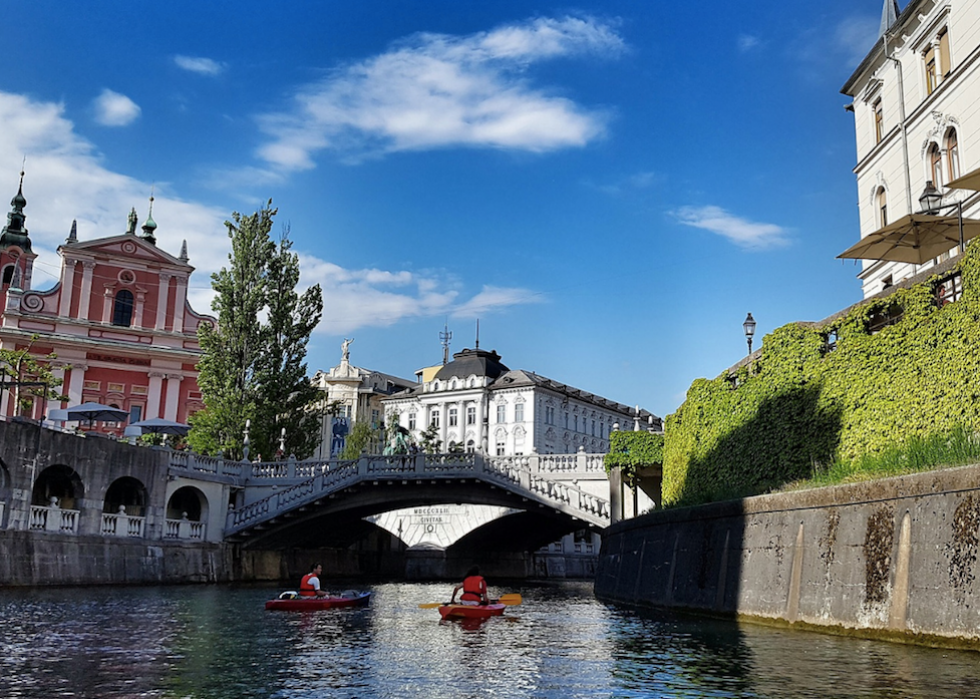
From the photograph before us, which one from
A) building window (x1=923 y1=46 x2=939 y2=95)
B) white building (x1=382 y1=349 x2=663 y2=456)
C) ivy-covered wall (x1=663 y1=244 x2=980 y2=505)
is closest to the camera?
ivy-covered wall (x1=663 y1=244 x2=980 y2=505)

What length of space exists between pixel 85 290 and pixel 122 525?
29619mm

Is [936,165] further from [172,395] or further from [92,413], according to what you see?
[172,395]

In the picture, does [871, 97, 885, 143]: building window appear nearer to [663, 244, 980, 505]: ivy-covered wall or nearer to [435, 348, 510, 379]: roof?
[663, 244, 980, 505]: ivy-covered wall

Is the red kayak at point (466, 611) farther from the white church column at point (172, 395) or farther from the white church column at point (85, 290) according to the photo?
the white church column at point (85, 290)

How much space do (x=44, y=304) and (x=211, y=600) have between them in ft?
127

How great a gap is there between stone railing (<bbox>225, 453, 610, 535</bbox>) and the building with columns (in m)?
18.7

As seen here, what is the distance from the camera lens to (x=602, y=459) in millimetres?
46438

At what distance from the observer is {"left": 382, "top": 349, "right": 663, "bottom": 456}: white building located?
97.8m

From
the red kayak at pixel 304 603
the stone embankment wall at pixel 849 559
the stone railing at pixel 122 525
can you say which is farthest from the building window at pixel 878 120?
the stone railing at pixel 122 525

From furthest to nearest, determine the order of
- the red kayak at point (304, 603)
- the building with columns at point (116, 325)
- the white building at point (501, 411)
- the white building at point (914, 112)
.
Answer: the white building at point (501, 411) → the building with columns at point (116, 325) → the white building at point (914, 112) → the red kayak at point (304, 603)

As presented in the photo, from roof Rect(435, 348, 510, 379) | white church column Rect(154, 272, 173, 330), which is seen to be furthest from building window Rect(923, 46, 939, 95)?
roof Rect(435, 348, 510, 379)

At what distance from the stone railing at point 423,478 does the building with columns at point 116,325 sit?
737 inches

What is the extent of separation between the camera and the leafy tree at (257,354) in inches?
1962

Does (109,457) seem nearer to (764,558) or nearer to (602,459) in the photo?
(602,459)
